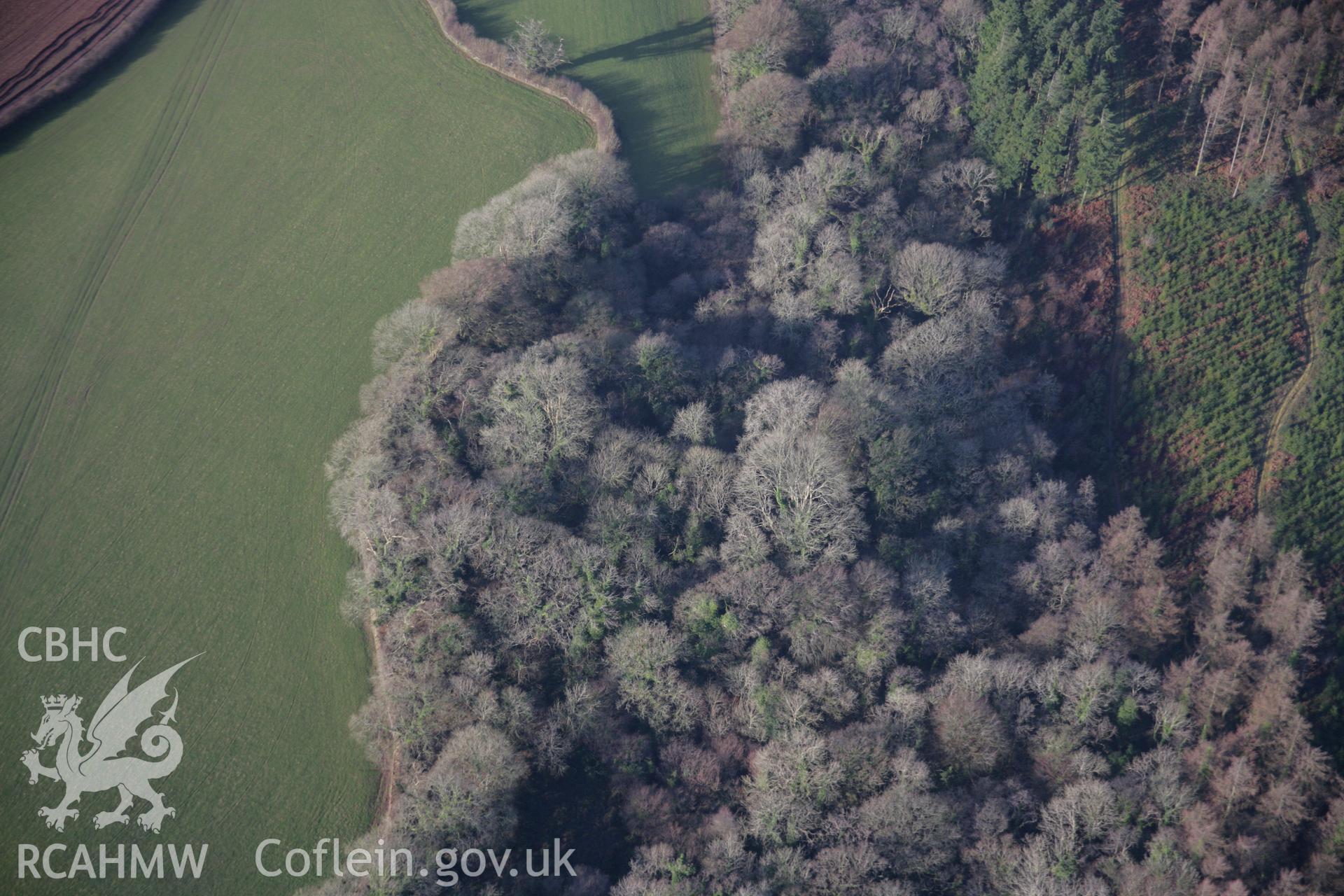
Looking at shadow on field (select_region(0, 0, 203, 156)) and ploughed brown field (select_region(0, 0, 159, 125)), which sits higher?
ploughed brown field (select_region(0, 0, 159, 125))

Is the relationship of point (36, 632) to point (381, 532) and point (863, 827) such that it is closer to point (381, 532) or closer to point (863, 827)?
point (381, 532)

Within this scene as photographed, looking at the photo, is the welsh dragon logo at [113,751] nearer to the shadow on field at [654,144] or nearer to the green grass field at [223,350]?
the green grass field at [223,350]

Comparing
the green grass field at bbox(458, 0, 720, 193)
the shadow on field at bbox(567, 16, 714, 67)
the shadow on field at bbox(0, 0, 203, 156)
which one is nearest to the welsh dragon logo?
the shadow on field at bbox(0, 0, 203, 156)

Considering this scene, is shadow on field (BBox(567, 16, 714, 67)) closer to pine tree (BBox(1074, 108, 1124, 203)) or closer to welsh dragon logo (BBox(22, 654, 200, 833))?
pine tree (BBox(1074, 108, 1124, 203))

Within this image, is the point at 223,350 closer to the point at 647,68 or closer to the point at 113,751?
the point at 113,751

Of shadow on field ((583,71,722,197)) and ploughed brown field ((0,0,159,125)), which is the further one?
shadow on field ((583,71,722,197))

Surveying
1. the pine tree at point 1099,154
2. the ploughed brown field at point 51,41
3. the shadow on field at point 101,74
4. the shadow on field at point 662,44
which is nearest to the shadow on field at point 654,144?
the shadow on field at point 662,44
